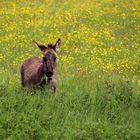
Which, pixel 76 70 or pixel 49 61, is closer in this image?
pixel 49 61

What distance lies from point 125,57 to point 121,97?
22.9 ft

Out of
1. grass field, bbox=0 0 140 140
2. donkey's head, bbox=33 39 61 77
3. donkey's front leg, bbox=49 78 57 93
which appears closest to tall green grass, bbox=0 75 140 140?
grass field, bbox=0 0 140 140

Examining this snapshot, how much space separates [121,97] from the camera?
502 inches

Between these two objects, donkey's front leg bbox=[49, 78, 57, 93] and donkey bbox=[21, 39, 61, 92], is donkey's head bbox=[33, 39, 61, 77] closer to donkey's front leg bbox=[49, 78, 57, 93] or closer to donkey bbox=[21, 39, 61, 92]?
donkey bbox=[21, 39, 61, 92]

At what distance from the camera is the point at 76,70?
17.0 meters

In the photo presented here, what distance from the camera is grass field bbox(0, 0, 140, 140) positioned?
10.9 metres

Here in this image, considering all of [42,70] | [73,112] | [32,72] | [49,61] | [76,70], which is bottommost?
[73,112]

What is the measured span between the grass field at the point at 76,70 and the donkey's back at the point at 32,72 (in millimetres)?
337

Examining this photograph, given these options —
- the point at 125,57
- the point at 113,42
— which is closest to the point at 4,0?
the point at 113,42

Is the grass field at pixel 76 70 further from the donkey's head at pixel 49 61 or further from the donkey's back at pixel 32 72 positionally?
the donkey's head at pixel 49 61

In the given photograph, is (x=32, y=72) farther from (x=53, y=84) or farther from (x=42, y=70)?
(x=53, y=84)

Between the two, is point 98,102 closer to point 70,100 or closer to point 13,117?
point 70,100

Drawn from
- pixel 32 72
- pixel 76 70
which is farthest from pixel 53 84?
pixel 76 70

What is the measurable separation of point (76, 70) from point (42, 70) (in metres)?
3.99
